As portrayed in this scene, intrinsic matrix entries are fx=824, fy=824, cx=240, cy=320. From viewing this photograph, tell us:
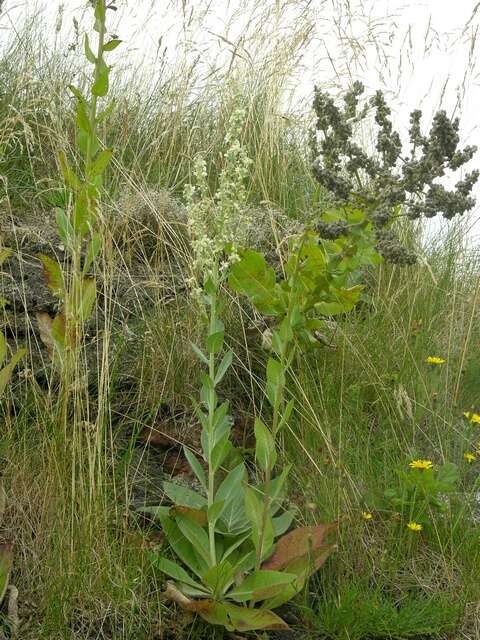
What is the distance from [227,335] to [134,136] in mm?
2167

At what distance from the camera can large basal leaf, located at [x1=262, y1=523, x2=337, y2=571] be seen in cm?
219

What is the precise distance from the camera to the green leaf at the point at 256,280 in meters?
2.51

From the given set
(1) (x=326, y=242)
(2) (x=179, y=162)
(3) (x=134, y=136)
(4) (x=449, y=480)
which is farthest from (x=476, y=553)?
(3) (x=134, y=136)

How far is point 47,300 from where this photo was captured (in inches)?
124

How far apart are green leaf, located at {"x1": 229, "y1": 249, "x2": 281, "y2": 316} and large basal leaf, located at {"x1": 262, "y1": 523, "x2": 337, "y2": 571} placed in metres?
0.72

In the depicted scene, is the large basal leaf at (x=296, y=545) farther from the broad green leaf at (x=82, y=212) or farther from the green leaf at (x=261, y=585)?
the broad green leaf at (x=82, y=212)

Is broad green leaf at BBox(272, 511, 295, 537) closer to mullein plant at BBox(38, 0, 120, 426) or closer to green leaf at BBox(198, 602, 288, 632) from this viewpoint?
green leaf at BBox(198, 602, 288, 632)

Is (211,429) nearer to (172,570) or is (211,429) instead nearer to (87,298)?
(172,570)

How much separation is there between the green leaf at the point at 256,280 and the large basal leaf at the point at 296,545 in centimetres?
72

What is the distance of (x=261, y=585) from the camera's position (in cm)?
209

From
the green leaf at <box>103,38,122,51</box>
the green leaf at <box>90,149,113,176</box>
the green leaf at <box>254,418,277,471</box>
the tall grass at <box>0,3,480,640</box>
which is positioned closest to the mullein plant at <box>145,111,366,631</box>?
the green leaf at <box>254,418,277,471</box>

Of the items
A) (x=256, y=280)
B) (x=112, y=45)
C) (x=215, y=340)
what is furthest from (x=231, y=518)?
(x=112, y=45)

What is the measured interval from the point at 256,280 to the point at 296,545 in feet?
2.65

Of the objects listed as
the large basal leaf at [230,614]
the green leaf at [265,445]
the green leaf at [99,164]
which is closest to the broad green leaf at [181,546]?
the large basal leaf at [230,614]
